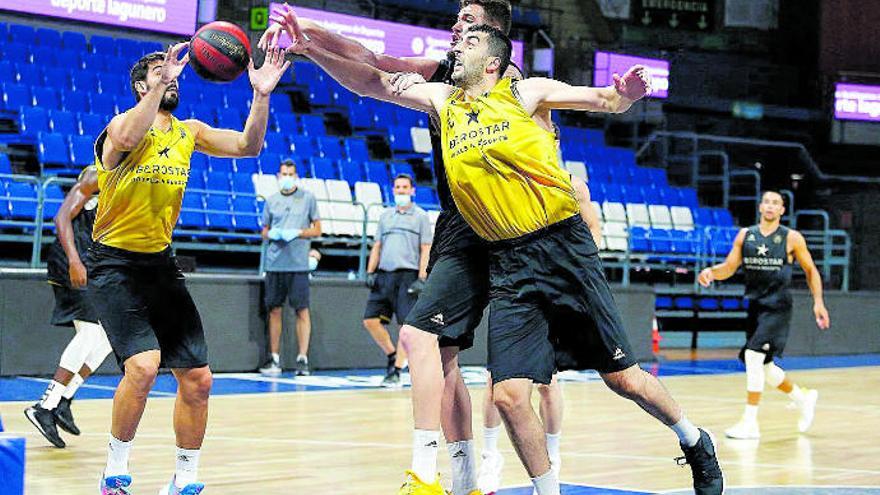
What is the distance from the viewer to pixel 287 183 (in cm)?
1447

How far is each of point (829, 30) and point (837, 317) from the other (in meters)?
9.32

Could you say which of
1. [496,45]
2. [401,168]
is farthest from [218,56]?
[401,168]

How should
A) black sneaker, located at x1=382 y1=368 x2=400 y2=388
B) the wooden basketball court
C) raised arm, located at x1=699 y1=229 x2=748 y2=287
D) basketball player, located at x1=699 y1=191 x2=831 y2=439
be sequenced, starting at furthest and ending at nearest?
black sneaker, located at x1=382 y1=368 x2=400 y2=388 < basketball player, located at x1=699 y1=191 x2=831 y2=439 < raised arm, located at x1=699 y1=229 x2=748 y2=287 < the wooden basketball court

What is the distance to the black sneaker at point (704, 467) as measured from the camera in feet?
21.0

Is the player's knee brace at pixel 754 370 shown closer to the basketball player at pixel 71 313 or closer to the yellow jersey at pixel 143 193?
the basketball player at pixel 71 313

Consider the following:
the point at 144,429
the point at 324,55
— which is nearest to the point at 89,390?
the point at 144,429

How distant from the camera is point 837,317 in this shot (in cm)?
2208

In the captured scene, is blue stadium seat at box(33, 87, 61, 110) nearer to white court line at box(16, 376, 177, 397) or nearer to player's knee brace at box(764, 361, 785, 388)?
white court line at box(16, 376, 177, 397)

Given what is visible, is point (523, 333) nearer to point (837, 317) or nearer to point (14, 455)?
point (14, 455)

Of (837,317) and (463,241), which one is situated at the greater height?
(463,241)

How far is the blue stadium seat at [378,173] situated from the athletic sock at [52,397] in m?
10.6

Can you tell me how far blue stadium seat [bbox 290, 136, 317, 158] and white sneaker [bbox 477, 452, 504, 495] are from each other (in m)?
12.2

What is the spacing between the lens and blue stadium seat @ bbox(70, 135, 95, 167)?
15.8 metres

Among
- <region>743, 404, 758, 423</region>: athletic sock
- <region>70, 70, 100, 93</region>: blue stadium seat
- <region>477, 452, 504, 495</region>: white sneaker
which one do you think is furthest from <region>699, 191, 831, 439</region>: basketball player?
<region>70, 70, 100, 93</region>: blue stadium seat
